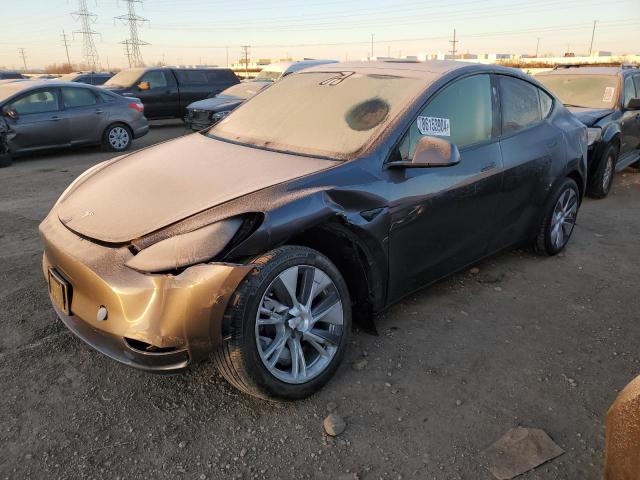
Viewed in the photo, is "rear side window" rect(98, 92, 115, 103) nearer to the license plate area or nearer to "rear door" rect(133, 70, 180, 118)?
"rear door" rect(133, 70, 180, 118)

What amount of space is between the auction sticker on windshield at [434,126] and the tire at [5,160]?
8247mm

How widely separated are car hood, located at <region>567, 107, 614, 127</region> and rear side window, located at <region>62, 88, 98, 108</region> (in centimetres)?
856

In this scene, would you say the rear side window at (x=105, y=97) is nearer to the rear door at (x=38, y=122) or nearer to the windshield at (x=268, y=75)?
the rear door at (x=38, y=122)

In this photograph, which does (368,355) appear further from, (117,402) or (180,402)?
(117,402)

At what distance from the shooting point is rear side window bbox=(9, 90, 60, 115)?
881cm

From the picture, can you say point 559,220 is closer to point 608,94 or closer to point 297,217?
point 297,217

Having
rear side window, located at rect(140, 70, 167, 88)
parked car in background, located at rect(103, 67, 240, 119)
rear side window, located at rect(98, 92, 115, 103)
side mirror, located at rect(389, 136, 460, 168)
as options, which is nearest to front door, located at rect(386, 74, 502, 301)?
side mirror, located at rect(389, 136, 460, 168)

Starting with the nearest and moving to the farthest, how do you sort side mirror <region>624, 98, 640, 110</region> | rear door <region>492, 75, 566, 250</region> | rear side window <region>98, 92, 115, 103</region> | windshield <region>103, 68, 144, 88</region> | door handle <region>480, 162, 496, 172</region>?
door handle <region>480, 162, 496, 172</region>
rear door <region>492, 75, 566, 250</region>
side mirror <region>624, 98, 640, 110</region>
rear side window <region>98, 92, 115, 103</region>
windshield <region>103, 68, 144, 88</region>

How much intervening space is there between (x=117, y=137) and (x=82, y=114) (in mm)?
818

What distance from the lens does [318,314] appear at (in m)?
2.59

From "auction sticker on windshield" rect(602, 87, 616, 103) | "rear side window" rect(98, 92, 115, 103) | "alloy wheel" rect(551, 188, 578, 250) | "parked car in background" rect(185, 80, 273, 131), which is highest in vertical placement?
"auction sticker on windshield" rect(602, 87, 616, 103)

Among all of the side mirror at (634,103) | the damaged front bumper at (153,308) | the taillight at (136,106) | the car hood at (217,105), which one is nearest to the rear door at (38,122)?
the taillight at (136,106)

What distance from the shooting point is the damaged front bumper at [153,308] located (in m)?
2.10

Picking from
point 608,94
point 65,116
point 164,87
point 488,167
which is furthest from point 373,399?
point 164,87
